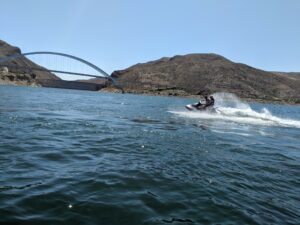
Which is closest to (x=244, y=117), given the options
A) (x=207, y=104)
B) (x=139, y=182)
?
(x=207, y=104)

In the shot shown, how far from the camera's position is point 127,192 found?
331 inches

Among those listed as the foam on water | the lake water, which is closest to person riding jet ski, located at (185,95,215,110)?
the foam on water

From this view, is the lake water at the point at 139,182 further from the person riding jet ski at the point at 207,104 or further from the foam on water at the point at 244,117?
the person riding jet ski at the point at 207,104

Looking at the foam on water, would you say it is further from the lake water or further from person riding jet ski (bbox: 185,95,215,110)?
the lake water

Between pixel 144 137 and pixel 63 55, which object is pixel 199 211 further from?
pixel 63 55

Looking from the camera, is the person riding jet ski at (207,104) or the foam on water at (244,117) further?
the person riding jet ski at (207,104)

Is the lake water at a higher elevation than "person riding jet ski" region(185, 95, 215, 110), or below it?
below

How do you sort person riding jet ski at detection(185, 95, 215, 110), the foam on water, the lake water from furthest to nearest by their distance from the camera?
person riding jet ski at detection(185, 95, 215, 110)
the foam on water
the lake water

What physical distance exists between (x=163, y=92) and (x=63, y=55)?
5115cm

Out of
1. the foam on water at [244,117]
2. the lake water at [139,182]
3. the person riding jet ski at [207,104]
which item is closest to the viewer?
the lake water at [139,182]

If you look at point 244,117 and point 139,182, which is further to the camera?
point 244,117

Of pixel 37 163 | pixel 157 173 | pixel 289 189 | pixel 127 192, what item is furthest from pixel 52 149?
pixel 289 189

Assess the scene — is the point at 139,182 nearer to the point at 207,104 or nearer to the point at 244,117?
the point at 207,104

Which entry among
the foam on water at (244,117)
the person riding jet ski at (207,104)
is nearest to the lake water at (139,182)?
the foam on water at (244,117)
